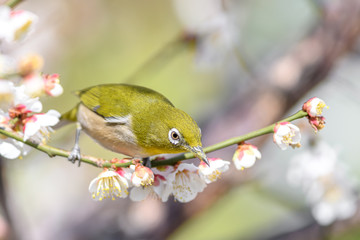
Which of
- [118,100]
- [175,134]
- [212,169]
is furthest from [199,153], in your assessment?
[118,100]

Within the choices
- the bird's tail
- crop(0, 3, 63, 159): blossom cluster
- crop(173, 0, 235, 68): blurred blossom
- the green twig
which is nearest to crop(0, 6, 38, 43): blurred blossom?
crop(0, 3, 63, 159): blossom cluster

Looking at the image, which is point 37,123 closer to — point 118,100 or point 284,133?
point 118,100

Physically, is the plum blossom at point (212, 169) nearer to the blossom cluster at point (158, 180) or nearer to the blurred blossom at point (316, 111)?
the blossom cluster at point (158, 180)

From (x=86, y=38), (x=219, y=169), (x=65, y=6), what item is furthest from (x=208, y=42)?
(x=86, y=38)

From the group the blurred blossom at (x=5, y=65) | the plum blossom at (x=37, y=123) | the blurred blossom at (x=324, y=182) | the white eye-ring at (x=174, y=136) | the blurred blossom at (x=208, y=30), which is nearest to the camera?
the blurred blossom at (x=5, y=65)

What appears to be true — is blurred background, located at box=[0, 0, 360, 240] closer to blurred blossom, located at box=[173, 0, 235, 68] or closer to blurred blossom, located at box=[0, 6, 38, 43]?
blurred blossom, located at box=[173, 0, 235, 68]

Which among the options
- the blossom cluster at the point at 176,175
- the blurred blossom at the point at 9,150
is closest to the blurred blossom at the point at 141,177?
the blossom cluster at the point at 176,175

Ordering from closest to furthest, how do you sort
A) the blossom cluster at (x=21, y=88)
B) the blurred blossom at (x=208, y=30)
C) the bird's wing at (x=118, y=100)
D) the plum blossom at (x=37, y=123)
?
the blossom cluster at (x=21, y=88) < the plum blossom at (x=37, y=123) < the bird's wing at (x=118, y=100) < the blurred blossom at (x=208, y=30)
